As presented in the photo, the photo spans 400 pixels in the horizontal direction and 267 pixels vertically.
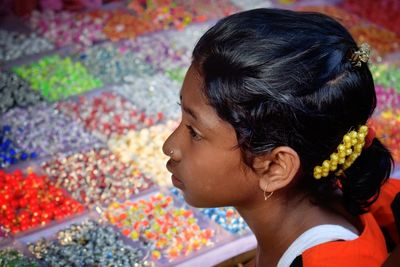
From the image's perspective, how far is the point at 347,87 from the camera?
1.61m

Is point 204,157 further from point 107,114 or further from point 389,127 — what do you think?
point 389,127

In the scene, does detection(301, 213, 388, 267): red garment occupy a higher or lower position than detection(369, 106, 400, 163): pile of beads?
higher

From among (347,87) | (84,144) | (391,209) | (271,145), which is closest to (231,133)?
(271,145)

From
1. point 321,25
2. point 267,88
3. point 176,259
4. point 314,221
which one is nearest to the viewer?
point 267,88

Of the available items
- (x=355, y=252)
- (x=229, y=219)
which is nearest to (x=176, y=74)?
(x=229, y=219)

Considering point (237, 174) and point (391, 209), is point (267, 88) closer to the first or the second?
point (237, 174)

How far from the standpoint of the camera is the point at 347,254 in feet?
5.47

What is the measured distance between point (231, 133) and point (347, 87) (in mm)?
275

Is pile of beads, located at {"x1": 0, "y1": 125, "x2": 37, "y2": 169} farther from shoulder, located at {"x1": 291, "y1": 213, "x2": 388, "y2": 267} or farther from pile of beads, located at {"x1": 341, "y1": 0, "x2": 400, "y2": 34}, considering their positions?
pile of beads, located at {"x1": 341, "y1": 0, "x2": 400, "y2": 34}

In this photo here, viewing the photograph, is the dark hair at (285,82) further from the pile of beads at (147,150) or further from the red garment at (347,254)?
the pile of beads at (147,150)

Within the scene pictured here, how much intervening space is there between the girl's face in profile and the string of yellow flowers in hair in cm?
16

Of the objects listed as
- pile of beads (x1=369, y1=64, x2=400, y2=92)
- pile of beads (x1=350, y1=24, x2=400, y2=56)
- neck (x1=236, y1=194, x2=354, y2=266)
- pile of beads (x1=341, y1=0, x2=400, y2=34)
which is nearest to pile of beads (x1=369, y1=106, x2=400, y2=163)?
pile of beads (x1=369, y1=64, x2=400, y2=92)

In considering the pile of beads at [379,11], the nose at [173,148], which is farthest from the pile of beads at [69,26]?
the nose at [173,148]

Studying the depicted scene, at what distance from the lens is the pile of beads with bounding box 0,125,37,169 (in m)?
2.83
